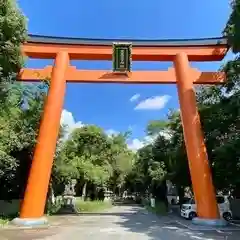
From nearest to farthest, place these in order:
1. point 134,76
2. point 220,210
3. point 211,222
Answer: point 211,222
point 134,76
point 220,210

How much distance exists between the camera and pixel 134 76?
2198 centimetres

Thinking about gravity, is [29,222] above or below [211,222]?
below

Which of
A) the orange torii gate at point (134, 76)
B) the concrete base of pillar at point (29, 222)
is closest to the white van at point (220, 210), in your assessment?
the orange torii gate at point (134, 76)

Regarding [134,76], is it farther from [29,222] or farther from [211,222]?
[29,222]

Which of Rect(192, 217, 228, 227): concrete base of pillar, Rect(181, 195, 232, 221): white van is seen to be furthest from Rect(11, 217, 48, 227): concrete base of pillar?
Rect(181, 195, 232, 221): white van

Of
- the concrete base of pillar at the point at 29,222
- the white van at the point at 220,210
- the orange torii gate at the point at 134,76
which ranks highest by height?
the orange torii gate at the point at 134,76

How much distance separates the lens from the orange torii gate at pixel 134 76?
1934 cm

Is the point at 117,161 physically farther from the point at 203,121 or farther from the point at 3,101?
the point at 3,101

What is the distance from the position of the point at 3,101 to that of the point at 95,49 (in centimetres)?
943

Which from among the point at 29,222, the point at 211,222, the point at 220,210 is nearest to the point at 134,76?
the point at 211,222

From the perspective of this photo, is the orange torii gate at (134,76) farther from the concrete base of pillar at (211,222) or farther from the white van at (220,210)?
the white van at (220,210)

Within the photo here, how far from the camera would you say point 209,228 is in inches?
682

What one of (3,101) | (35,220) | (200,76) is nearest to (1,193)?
(35,220)

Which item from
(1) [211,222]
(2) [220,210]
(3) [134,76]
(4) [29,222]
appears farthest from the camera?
(2) [220,210]
